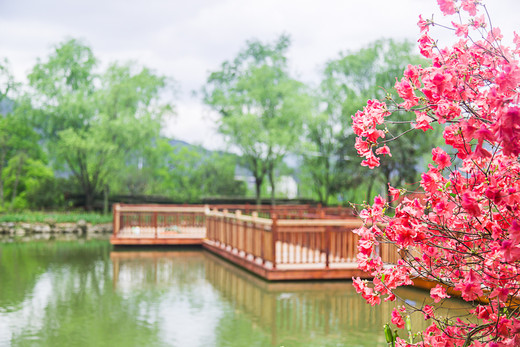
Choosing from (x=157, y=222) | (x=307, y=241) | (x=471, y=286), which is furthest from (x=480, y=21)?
(x=157, y=222)

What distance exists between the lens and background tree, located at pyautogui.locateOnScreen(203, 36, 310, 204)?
1065 inches

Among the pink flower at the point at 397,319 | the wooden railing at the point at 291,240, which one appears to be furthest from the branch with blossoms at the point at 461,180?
the wooden railing at the point at 291,240

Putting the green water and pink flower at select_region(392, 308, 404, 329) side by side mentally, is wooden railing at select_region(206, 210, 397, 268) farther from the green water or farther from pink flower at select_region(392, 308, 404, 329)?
pink flower at select_region(392, 308, 404, 329)

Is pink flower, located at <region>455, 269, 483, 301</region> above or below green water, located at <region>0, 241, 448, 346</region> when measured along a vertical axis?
above

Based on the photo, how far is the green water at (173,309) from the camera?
6.24 metres

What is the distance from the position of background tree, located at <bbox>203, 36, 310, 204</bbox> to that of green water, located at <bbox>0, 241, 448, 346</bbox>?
50.0 feet

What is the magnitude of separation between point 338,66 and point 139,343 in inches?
942

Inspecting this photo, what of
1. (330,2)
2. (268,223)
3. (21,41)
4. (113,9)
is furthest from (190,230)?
(330,2)

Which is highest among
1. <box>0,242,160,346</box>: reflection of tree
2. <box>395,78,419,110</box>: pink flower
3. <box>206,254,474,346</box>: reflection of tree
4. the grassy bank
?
<box>395,78,419,110</box>: pink flower

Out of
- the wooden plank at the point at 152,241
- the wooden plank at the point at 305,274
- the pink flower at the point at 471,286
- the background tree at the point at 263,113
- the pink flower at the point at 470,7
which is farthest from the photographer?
the background tree at the point at 263,113

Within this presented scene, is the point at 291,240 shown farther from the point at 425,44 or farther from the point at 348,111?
the point at 348,111

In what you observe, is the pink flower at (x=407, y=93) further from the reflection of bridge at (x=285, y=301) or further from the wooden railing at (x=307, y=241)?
the wooden railing at (x=307, y=241)

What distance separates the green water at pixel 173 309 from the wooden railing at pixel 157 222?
172 inches

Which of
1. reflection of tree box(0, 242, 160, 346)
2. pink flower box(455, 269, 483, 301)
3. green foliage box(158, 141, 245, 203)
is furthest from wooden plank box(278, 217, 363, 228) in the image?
green foliage box(158, 141, 245, 203)
